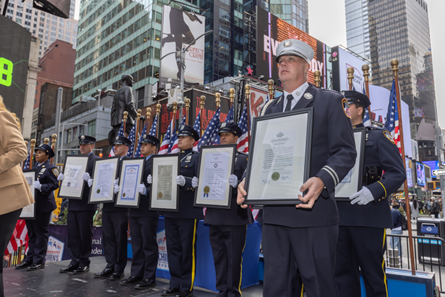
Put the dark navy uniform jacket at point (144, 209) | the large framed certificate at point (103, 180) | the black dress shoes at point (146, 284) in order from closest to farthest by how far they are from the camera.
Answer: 1. the black dress shoes at point (146, 284)
2. the dark navy uniform jacket at point (144, 209)
3. the large framed certificate at point (103, 180)

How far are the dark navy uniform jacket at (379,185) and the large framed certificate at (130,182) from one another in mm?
3460

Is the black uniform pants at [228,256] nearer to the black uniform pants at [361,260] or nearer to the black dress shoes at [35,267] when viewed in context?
the black uniform pants at [361,260]

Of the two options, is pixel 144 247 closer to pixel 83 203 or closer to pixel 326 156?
pixel 83 203

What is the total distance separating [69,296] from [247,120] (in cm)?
397

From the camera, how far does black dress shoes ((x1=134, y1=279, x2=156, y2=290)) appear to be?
17.4 ft

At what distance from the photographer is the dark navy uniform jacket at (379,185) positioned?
333 centimetres

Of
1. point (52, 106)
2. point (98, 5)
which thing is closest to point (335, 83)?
point (98, 5)

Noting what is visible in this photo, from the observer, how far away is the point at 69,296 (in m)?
4.92

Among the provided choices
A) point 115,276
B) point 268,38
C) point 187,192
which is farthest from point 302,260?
point 268,38

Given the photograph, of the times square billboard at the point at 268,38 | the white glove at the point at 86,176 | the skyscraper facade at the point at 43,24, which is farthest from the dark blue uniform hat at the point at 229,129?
the skyscraper facade at the point at 43,24

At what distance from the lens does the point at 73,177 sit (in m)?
6.78

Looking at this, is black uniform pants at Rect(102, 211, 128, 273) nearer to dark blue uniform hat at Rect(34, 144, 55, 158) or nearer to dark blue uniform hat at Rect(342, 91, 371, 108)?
dark blue uniform hat at Rect(34, 144, 55, 158)

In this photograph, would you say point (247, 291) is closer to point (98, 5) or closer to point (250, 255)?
point (250, 255)

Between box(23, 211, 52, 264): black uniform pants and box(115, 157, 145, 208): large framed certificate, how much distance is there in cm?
205
